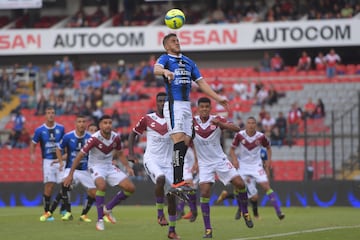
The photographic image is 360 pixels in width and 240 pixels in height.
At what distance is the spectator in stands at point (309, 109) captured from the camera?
105 feet

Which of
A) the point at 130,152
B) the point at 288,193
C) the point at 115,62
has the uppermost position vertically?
the point at 115,62

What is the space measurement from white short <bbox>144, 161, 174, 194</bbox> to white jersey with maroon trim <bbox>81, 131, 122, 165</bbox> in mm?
1795

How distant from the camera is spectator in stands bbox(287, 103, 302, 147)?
29.3 meters

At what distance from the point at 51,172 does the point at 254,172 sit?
4.55 meters

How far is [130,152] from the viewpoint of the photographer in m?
15.5

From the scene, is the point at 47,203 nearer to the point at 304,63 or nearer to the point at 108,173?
the point at 108,173

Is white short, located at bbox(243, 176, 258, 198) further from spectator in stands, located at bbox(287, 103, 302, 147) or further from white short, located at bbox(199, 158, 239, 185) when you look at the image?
spectator in stands, located at bbox(287, 103, 302, 147)

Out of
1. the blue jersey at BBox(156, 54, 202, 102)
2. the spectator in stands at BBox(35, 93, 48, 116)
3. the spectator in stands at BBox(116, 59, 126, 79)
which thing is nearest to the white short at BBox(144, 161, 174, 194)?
the blue jersey at BBox(156, 54, 202, 102)

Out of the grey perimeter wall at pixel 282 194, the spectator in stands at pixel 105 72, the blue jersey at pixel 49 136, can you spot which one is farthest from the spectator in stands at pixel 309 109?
the blue jersey at pixel 49 136

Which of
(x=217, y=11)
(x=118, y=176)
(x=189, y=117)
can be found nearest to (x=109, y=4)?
(x=217, y=11)

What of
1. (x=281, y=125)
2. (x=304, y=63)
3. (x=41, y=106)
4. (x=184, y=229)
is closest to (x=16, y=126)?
(x=41, y=106)

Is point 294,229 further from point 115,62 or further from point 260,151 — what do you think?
point 115,62

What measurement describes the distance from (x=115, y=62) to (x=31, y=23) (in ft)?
13.8

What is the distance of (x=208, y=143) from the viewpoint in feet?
52.5
